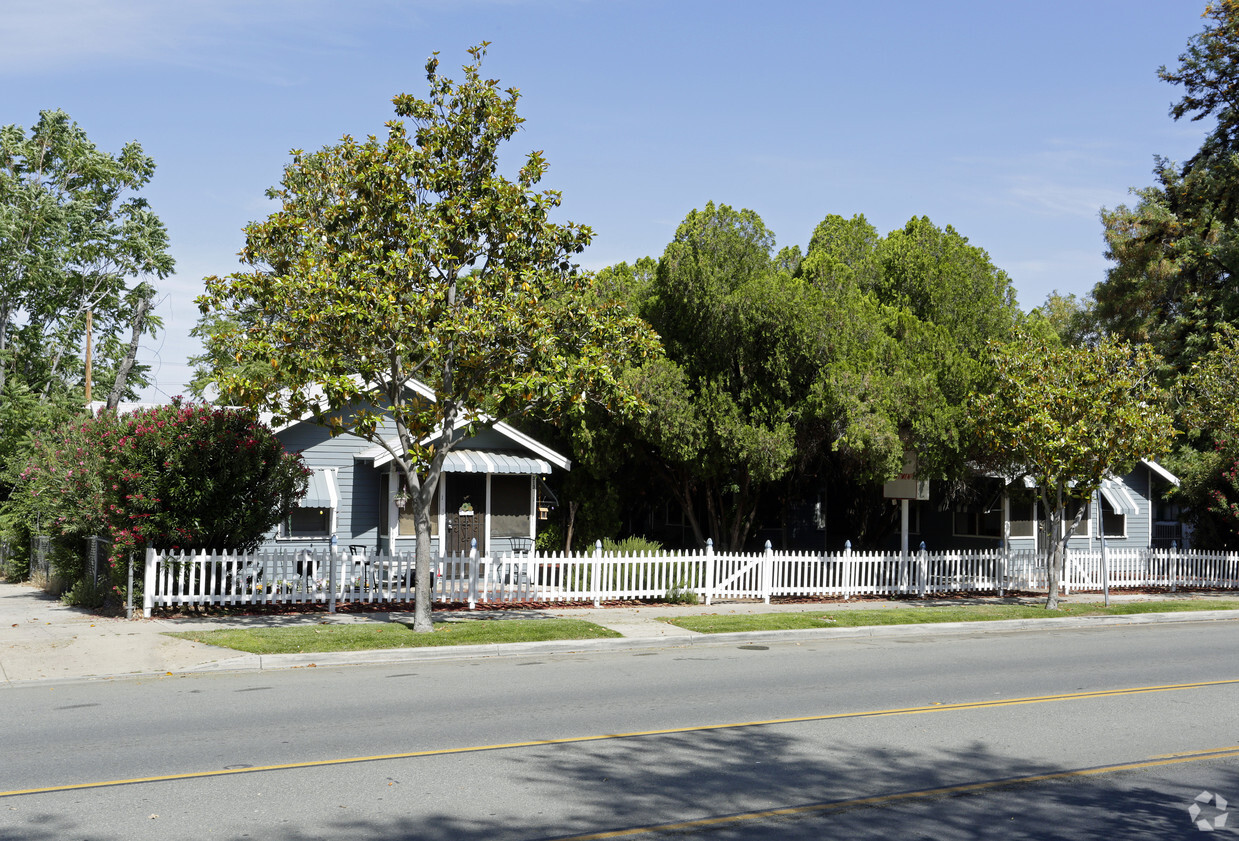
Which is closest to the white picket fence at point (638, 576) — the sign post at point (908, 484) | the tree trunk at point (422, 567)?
the sign post at point (908, 484)

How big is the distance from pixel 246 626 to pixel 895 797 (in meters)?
11.4

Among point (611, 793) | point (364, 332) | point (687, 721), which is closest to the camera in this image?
point (611, 793)

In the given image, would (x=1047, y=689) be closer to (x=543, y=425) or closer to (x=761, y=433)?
(x=761, y=433)

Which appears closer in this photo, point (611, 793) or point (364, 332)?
point (611, 793)

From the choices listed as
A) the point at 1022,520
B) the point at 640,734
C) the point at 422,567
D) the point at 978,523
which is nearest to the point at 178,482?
the point at 422,567

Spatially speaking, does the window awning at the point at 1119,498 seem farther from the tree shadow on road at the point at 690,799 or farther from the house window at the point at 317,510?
the tree shadow on road at the point at 690,799

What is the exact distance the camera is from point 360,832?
6137 millimetres

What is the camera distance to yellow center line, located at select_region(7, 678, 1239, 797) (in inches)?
289

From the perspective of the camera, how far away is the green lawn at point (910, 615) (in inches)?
696

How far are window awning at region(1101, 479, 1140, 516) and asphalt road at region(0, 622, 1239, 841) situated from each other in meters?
16.9

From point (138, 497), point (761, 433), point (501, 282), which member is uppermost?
point (501, 282)

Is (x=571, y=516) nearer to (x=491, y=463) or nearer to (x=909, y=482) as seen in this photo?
(x=491, y=463)

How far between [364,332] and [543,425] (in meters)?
12.8

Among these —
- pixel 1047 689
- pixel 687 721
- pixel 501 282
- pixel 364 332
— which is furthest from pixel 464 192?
pixel 1047 689
